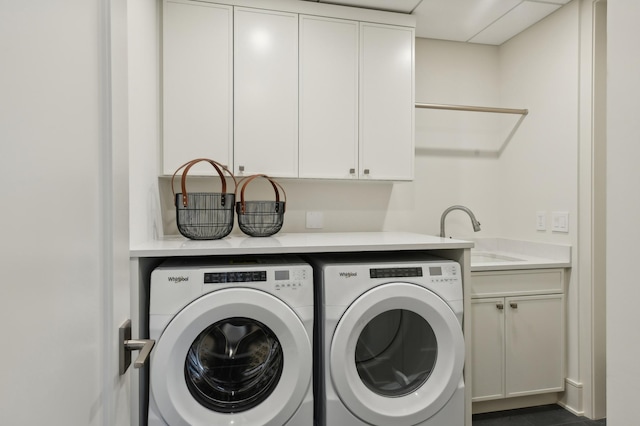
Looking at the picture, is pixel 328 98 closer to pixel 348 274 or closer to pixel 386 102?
pixel 386 102

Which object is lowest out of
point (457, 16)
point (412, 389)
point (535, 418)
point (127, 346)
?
point (535, 418)

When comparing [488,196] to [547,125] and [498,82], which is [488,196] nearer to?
[547,125]

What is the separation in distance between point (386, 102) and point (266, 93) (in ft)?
2.42

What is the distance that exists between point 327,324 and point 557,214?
170 cm

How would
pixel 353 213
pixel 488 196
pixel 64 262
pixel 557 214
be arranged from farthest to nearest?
pixel 488 196, pixel 353 213, pixel 557 214, pixel 64 262

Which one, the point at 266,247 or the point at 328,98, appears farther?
the point at 328,98

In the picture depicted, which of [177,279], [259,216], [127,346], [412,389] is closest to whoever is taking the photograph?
[127,346]

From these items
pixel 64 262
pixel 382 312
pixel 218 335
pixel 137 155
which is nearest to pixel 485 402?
pixel 382 312

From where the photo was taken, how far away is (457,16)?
2.53 meters

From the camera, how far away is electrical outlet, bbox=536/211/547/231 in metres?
2.57

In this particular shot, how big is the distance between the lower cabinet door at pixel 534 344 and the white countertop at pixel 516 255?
193mm

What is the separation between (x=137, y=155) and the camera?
1.75m

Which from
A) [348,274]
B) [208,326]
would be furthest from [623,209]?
[208,326]

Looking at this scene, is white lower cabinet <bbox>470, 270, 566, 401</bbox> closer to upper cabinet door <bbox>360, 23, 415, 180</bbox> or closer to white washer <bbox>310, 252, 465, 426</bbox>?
white washer <bbox>310, 252, 465, 426</bbox>
